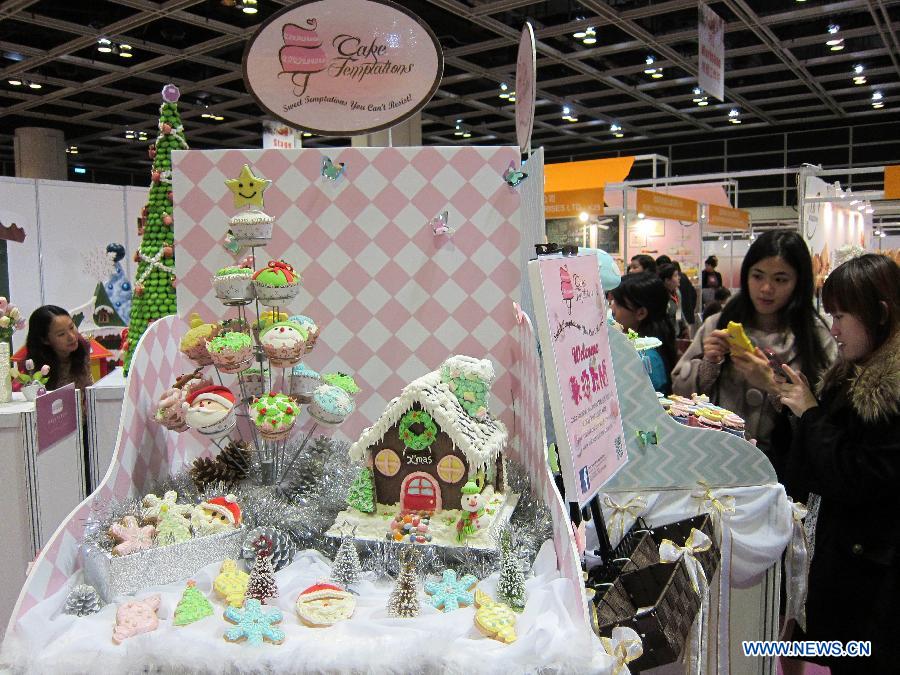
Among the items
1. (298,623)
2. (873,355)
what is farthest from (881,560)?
(298,623)

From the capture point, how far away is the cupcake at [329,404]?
1687 millimetres

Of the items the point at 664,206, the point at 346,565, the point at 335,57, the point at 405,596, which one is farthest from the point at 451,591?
the point at 664,206

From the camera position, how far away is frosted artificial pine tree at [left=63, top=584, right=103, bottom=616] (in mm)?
1344

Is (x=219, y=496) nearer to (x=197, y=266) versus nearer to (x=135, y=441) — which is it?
(x=135, y=441)

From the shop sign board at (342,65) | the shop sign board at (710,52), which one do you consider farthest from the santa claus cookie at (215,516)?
the shop sign board at (710,52)

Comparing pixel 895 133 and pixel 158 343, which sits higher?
pixel 895 133

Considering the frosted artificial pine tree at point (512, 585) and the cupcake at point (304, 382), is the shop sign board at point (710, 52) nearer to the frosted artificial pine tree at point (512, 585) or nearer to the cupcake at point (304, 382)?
the cupcake at point (304, 382)

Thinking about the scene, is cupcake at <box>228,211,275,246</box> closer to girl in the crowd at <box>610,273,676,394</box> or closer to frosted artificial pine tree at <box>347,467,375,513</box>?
frosted artificial pine tree at <box>347,467,375,513</box>

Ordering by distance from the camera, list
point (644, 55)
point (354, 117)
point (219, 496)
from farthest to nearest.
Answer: point (644, 55) → point (354, 117) → point (219, 496)

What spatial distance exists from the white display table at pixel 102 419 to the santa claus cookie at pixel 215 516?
31.1 inches

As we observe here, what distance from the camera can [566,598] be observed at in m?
1.32

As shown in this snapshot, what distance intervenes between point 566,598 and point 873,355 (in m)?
1.18

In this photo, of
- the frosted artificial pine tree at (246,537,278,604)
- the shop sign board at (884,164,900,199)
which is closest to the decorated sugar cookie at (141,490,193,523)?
the frosted artificial pine tree at (246,537,278,604)

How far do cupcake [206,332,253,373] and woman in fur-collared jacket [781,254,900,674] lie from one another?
1.52 meters
